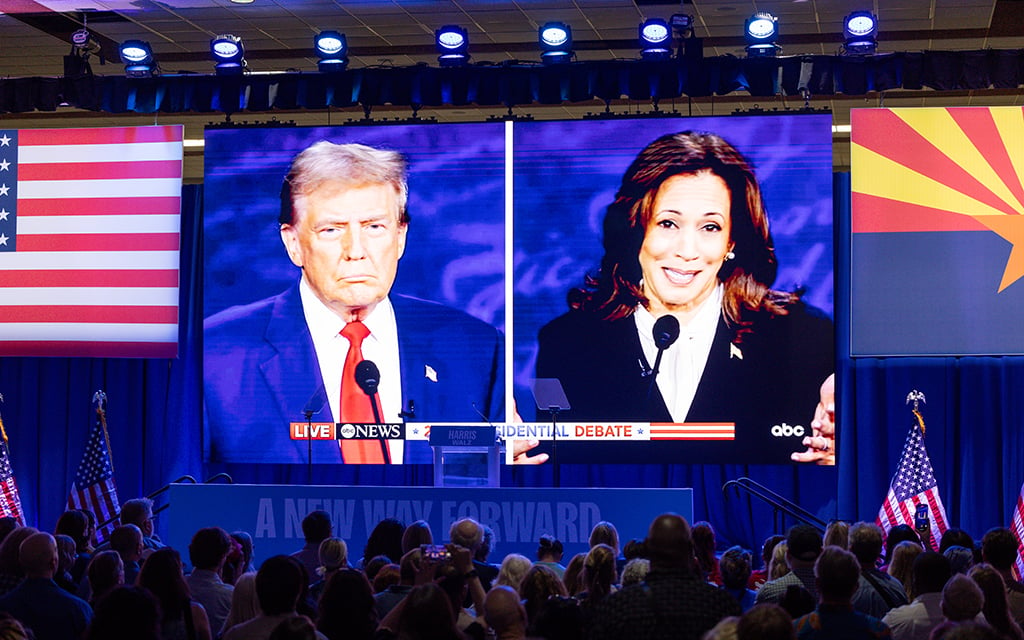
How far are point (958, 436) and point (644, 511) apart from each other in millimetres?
4770

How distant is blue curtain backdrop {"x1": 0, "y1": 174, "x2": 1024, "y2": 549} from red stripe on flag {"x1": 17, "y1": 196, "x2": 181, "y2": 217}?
2.16 m

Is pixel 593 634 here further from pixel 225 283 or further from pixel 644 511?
→ pixel 225 283

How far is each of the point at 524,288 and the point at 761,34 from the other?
2.74 metres

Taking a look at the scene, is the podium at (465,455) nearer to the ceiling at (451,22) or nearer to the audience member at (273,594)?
the ceiling at (451,22)

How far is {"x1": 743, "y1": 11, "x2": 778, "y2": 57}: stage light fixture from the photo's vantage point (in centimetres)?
922

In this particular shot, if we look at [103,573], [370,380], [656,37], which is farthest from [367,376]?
[103,573]

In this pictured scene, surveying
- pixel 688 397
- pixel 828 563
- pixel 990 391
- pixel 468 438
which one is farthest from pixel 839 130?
pixel 828 563

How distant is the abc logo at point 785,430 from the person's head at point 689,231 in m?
0.87

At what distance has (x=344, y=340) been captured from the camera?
34.2 feet

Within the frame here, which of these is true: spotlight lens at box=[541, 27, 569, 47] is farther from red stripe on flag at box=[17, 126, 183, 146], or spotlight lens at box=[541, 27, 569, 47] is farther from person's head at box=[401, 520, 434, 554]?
person's head at box=[401, 520, 434, 554]

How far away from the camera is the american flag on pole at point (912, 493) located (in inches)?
365

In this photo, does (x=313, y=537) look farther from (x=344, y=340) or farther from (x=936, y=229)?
(x=936, y=229)

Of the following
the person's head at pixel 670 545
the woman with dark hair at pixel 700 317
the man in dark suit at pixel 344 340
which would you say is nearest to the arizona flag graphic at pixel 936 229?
the woman with dark hair at pixel 700 317

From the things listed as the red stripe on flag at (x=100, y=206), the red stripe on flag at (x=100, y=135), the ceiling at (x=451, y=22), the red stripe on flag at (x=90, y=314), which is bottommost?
the red stripe on flag at (x=90, y=314)
